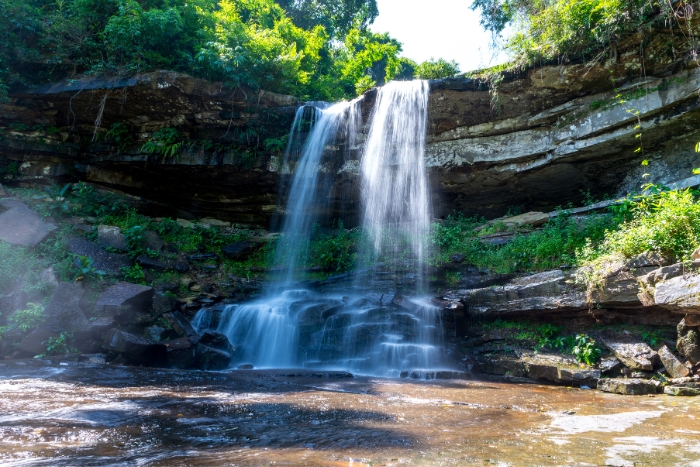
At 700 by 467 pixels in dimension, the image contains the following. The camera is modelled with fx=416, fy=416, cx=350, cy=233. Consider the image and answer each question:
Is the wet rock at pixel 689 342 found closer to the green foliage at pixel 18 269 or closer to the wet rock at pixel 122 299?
the wet rock at pixel 122 299

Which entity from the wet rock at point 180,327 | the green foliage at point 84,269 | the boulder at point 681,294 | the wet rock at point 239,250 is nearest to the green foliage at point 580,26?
the boulder at point 681,294

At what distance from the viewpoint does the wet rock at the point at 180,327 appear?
9.34 metres

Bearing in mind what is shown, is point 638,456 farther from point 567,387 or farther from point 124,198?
point 124,198

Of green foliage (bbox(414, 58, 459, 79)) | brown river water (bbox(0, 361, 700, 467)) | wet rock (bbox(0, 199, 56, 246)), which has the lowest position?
brown river water (bbox(0, 361, 700, 467))

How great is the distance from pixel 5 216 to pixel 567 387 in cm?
1399

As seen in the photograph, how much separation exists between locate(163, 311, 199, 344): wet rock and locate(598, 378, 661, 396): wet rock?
794 centimetres

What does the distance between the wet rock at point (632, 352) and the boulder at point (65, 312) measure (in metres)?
10.3

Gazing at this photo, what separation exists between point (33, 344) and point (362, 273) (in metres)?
7.67

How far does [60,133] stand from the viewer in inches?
581

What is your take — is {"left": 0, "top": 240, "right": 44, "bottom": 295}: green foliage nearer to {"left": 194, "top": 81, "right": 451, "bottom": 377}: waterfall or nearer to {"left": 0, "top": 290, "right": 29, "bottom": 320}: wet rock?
{"left": 0, "top": 290, "right": 29, "bottom": 320}: wet rock

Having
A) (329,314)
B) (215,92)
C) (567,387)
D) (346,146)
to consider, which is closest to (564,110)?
(346,146)

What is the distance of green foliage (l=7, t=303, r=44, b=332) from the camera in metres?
8.29

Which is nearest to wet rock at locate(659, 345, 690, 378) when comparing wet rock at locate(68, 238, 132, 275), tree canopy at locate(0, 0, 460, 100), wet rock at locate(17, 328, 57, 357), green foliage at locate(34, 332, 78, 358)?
green foliage at locate(34, 332, 78, 358)

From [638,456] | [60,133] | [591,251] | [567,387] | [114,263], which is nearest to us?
[638,456]
